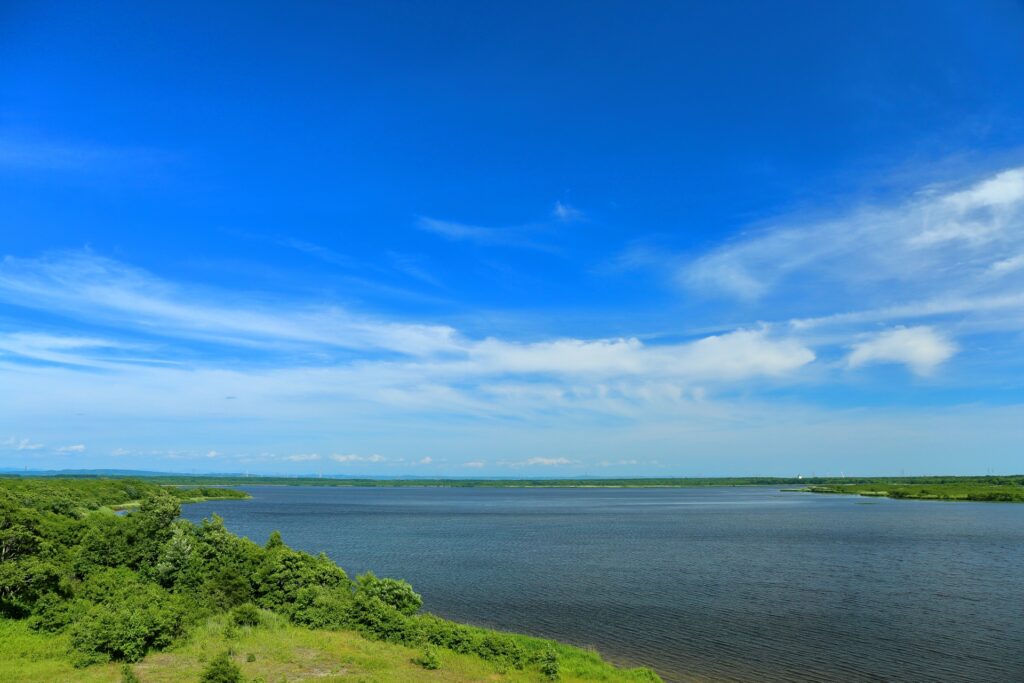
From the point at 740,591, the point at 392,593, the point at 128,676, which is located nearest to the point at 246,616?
the point at 392,593

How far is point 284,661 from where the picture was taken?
3772cm

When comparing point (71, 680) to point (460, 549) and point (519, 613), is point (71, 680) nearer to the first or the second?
point (519, 613)

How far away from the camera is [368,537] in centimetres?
11975

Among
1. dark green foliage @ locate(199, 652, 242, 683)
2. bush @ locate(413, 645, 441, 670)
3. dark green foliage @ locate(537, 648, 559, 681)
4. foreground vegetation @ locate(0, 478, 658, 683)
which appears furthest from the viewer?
bush @ locate(413, 645, 441, 670)

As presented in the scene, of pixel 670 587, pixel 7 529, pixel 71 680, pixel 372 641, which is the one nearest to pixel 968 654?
pixel 670 587

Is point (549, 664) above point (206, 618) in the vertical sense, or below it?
below

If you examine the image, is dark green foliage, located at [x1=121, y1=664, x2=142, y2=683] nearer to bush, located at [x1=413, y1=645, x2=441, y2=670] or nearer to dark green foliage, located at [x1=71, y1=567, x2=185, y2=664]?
dark green foliage, located at [x1=71, y1=567, x2=185, y2=664]

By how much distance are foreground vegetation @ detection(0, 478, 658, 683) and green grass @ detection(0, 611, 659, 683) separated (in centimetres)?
13

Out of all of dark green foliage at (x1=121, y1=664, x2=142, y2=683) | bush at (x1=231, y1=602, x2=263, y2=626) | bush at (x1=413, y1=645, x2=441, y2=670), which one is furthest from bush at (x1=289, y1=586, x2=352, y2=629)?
dark green foliage at (x1=121, y1=664, x2=142, y2=683)

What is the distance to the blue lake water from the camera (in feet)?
147

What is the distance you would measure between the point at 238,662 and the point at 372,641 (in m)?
9.36

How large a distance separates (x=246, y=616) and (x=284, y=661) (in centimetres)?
932

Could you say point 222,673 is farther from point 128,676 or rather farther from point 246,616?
point 246,616

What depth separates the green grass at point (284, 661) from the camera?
34.5m
